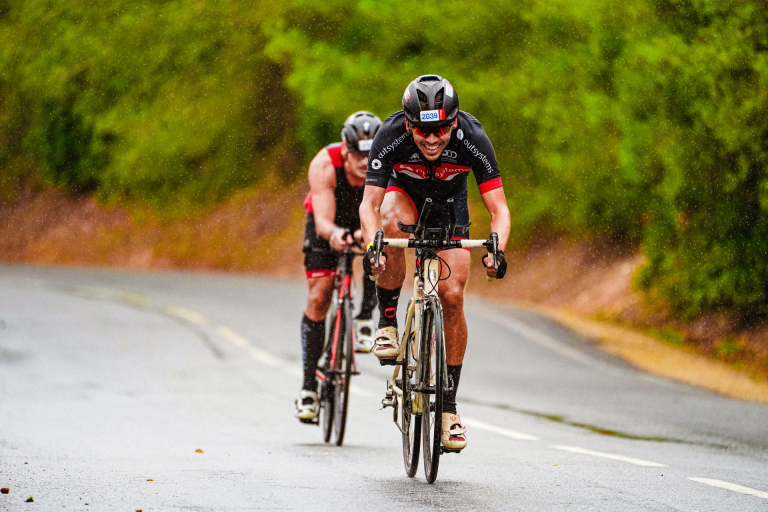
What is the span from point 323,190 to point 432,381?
8.36 feet

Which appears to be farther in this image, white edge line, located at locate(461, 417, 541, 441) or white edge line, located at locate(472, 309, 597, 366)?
white edge line, located at locate(472, 309, 597, 366)

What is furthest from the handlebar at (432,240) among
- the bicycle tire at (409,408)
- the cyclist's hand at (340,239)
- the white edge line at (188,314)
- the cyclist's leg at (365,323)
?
the white edge line at (188,314)

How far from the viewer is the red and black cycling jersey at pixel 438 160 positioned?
253 inches

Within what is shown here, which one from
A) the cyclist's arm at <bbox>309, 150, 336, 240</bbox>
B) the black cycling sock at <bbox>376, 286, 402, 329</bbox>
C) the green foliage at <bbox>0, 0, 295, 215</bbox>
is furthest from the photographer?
the green foliage at <bbox>0, 0, 295, 215</bbox>

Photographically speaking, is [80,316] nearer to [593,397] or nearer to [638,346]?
[638,346]

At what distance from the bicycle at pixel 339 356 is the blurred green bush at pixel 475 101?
7.70m

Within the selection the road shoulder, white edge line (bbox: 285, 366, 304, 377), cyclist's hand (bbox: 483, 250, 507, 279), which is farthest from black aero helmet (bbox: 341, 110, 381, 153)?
the road shoulder

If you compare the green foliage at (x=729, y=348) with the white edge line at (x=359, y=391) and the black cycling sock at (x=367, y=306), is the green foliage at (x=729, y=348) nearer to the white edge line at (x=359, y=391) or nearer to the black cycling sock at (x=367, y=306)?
the white edge line at (x=359, y=391)

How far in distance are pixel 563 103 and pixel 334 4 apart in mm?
9521

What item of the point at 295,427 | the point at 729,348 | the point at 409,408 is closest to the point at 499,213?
the point at 409,408

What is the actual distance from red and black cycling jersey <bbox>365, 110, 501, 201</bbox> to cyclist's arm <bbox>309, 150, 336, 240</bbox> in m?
1.91

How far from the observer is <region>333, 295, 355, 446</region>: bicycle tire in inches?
334

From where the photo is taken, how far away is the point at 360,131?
8.33 meters

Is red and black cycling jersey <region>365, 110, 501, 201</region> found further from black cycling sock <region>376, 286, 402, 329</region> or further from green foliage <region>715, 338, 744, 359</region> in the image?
green foliage <region>715, 338, 744, 359</region>
